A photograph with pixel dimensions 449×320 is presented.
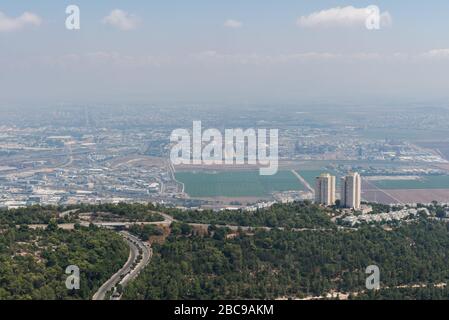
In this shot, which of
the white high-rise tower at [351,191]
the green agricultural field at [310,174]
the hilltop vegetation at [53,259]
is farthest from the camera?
the green agricultural field at [310,174]

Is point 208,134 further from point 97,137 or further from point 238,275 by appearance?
point 238,275

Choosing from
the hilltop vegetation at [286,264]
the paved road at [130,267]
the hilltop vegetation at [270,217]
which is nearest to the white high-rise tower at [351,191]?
the hilltop vegetation at [270,217]

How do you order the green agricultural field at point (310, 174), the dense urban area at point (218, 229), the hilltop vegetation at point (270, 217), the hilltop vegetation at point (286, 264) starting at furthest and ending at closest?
the green agricultural field at point (310, 174) → the hilltop vegetation at point (270, 217) → the dense urban area at point (218, 229) → the hilltop vegetation at point (286, 264)

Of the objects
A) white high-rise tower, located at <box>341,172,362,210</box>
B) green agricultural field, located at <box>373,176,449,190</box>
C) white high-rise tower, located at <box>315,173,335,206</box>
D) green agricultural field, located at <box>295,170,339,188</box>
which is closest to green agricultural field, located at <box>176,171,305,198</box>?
green agricultural field, located at <box>295,170,339,188</box>

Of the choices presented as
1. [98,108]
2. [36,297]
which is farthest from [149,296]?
[98,108]

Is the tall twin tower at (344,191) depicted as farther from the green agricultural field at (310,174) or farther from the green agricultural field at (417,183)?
the green agricultural field at (417,183)

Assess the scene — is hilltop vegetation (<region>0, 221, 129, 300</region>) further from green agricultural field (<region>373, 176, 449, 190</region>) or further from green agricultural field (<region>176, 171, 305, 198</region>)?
green agricultural field (<region>373, 176, 449, 190</region>)

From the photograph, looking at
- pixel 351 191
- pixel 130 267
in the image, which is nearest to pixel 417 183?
pixel 351 191
